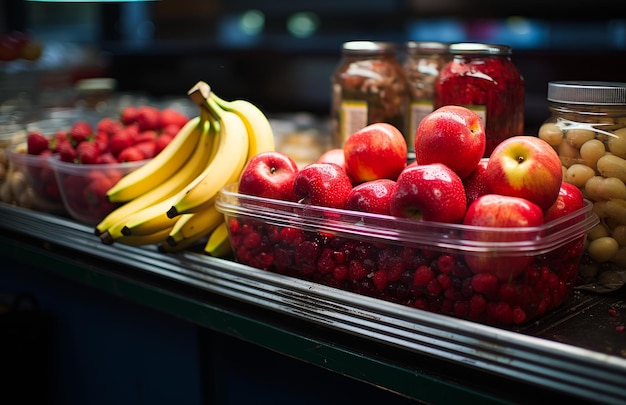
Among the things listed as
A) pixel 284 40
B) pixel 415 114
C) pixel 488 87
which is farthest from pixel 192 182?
pixel 284 40

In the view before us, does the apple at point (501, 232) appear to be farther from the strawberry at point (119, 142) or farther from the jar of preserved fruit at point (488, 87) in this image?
the strawberry at point (119, 142)

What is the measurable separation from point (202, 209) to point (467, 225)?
0.70 meters

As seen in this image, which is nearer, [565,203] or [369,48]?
[565,203]

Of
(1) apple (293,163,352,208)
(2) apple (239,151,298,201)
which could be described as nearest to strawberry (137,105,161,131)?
(2) apple (239,151,298,201)

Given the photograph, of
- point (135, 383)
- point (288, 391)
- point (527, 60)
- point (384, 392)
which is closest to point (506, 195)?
point (384, 392)

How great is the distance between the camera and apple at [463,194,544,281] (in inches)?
44.4

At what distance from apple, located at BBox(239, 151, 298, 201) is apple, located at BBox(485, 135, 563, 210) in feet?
1.41

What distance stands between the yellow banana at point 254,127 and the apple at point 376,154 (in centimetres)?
37

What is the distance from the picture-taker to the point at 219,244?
1633mm

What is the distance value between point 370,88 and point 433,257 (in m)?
0.85

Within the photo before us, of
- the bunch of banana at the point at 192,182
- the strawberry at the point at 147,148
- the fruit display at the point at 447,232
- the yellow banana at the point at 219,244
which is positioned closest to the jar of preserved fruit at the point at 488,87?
the fruit display at the point at 447,232

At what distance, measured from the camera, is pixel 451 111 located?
4.37 ft

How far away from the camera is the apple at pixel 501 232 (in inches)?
44.4

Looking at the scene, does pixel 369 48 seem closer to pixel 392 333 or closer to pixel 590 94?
pixel 590 94
